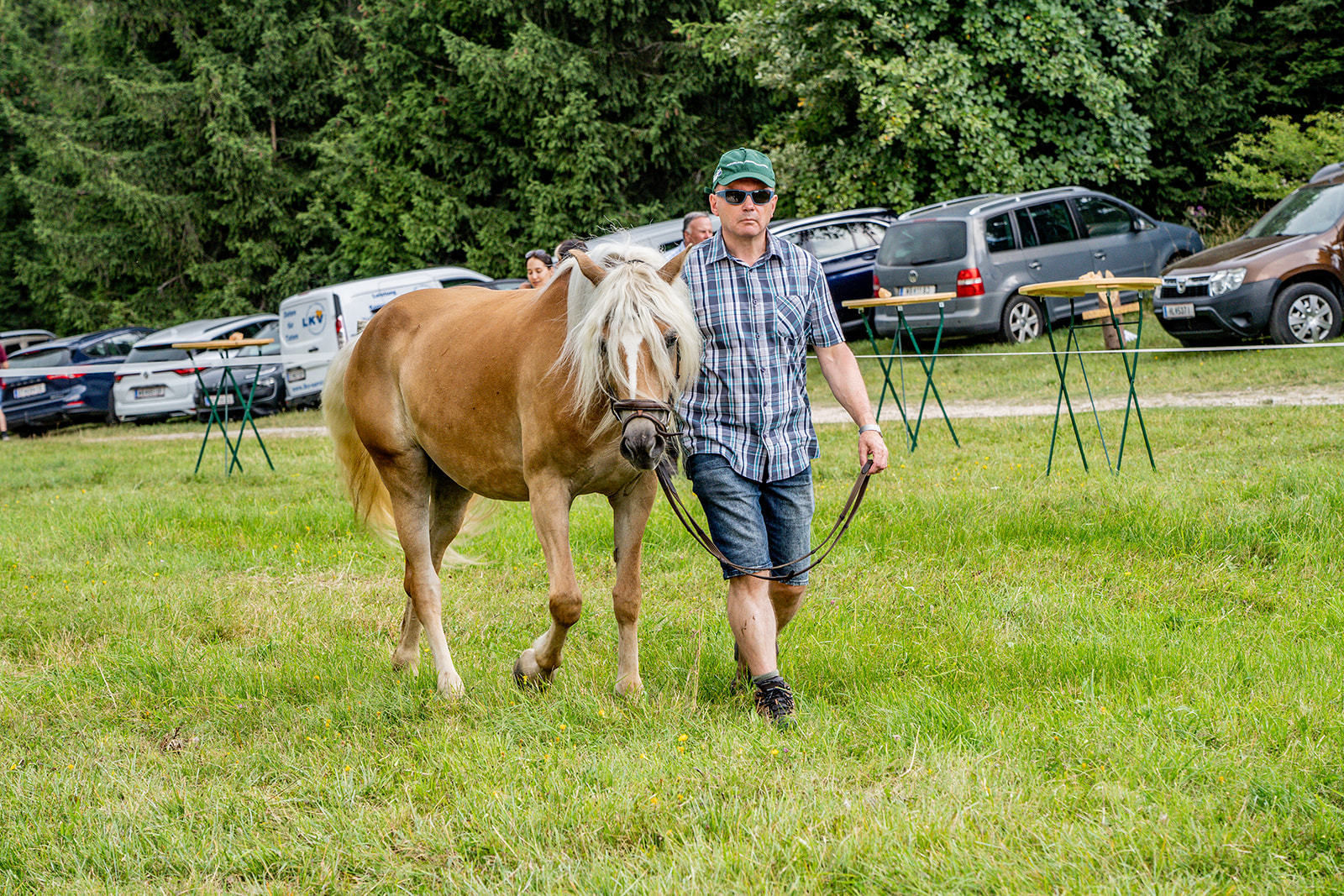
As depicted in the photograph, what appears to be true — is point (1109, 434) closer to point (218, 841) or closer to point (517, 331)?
point (517, 331)

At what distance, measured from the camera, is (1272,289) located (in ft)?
43.0

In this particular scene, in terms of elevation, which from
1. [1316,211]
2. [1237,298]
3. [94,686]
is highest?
[1316,211]

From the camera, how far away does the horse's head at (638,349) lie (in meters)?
3.86

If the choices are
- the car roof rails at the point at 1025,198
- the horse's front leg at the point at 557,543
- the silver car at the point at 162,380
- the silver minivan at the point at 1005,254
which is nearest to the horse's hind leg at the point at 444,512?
the horse's front leg at the point at 557,543

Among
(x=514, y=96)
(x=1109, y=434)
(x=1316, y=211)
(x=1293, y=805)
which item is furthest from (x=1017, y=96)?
(x=1293, y=805)

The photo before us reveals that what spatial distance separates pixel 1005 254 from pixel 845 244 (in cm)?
270

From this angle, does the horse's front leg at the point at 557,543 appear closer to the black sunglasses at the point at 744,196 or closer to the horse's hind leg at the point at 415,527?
the horse's hind leg at the point at 415,527

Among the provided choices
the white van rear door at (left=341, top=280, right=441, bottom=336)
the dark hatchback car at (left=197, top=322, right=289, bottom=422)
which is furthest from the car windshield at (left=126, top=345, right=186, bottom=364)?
the white van rear door at (left=341, top=280, right=441, bottom=336)

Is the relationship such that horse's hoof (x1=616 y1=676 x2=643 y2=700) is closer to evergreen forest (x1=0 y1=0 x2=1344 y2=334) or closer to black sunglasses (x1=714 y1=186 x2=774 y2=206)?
black sunglasses (x1=714 y1=186 x2=774 y2=206)

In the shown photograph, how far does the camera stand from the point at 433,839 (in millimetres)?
3326

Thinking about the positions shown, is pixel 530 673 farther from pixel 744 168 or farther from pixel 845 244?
pixel 845 244

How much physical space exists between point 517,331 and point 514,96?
65.9ft

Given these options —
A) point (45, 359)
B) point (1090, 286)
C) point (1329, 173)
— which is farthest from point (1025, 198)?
point (45, 359)

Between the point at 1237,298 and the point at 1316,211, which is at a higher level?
the point at 1316,211
